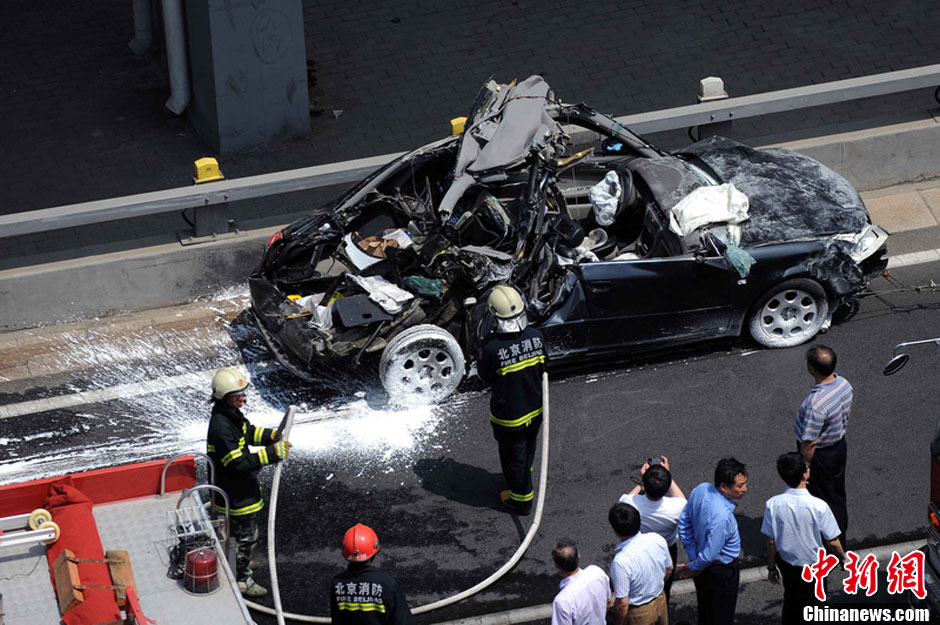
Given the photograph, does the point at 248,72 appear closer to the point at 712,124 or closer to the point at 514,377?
the point at 712,124

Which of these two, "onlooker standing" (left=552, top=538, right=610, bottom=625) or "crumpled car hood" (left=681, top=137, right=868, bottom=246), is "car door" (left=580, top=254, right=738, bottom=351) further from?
"onlooker standing" (left=552, top=538, right=610, bottom=625)

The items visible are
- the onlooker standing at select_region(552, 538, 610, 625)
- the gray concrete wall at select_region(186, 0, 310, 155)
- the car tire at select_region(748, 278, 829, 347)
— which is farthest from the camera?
the gray concrete wall at select_region(186, 0, 310, 155)

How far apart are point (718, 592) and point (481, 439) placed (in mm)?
3076

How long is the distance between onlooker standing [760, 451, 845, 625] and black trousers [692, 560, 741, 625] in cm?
32

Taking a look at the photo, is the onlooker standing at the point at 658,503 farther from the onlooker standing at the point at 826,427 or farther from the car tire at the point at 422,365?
the car tire at the point at 422,365

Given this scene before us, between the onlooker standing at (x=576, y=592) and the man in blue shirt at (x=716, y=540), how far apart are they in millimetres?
805

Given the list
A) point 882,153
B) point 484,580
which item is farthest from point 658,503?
point 882,153

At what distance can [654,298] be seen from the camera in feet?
38.1

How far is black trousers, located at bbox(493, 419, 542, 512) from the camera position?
10.2 meters

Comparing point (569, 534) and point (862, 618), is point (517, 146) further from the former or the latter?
point (862, 618)

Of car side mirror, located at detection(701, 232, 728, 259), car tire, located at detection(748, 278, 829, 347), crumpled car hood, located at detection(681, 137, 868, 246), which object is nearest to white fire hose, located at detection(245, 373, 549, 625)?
car side mirror, located at detection(701, 232, 728, 259)

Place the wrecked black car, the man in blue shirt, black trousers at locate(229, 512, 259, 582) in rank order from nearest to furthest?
the man in blue shirt, black trousers at locate(229, 512, 259, 582), the wrecked black car

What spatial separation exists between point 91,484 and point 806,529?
438 cm

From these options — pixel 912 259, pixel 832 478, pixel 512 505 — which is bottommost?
pixel 832 478
